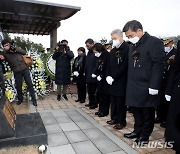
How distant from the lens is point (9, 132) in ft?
10.5

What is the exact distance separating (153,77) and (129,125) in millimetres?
1614

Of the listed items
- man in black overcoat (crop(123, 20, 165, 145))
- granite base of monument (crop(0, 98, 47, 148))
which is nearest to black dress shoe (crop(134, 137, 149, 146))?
man in black overcoat (crop(123, 20, 165, 145))

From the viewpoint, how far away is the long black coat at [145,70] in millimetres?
3111

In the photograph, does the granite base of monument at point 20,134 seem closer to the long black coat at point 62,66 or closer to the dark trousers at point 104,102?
the dark trousers at point 104,102

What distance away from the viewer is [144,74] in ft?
10.7

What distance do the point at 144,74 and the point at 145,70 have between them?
65 mm

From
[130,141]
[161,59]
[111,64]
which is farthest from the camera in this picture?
[111,64]

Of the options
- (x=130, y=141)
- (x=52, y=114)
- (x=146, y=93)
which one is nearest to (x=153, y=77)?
(x=146, y=93)

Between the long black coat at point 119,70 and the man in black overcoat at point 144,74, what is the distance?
0.49 metres

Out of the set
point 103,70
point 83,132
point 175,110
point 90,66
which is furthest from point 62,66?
point 175,110

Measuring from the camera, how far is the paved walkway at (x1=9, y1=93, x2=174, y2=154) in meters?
3.19

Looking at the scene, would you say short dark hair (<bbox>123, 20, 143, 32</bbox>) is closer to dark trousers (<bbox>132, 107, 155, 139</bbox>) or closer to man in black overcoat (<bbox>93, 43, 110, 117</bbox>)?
dark trousers (<bbox>132, 107, 155, 139</bbox>)

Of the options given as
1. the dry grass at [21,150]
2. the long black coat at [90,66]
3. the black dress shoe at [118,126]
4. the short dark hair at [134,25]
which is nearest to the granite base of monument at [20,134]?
the dry grass at [21,150]

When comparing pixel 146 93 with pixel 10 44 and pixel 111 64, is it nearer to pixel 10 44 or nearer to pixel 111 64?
pixel 111 64
